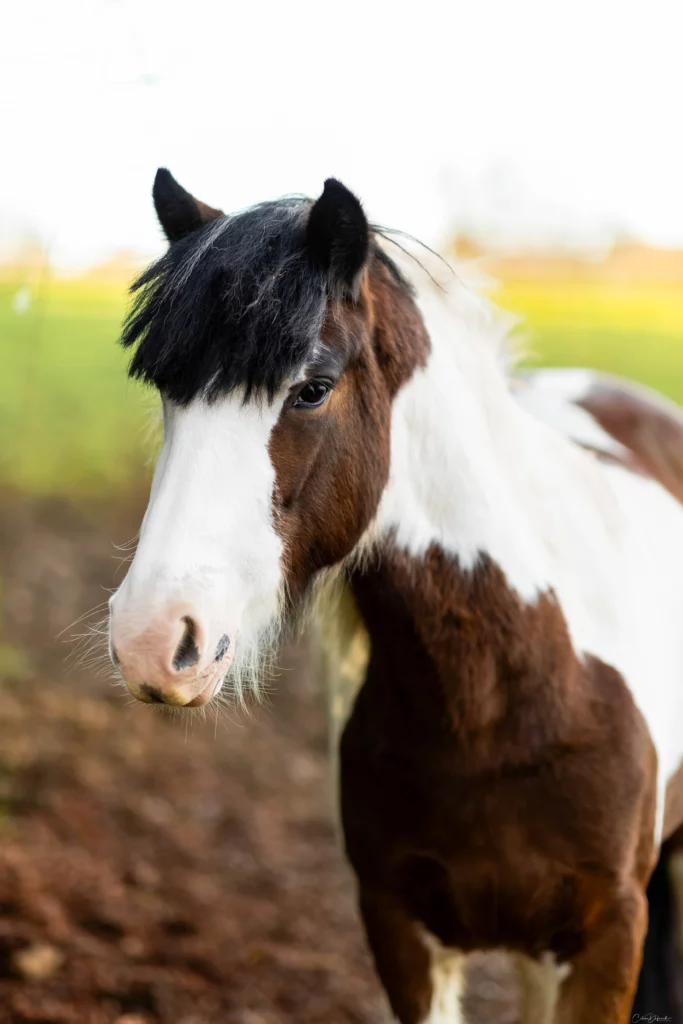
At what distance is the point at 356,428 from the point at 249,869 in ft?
10.1

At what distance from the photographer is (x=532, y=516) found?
2164 millimetres

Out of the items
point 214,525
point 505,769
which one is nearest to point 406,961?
point 505,769

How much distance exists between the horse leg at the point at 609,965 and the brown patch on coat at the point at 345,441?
975 mm

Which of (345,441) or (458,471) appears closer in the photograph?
(345,441)

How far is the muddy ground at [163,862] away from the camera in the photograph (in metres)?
3.31

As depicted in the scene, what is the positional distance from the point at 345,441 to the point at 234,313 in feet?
1.01

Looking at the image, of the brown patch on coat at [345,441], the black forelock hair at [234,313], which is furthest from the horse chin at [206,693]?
the black forelock hair at [234,313]

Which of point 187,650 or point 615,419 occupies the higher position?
point 615,419

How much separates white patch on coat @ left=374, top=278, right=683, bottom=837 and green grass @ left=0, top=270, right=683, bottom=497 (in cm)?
548

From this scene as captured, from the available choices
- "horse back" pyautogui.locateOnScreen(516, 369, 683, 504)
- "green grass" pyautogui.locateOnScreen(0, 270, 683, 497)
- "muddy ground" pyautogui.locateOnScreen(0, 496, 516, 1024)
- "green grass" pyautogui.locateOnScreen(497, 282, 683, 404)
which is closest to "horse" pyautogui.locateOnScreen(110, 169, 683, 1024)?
"horse back" pyautogui.locateOnScreen(516, 369, 683, 504)

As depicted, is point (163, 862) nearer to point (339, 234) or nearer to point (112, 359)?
point (339, 234)

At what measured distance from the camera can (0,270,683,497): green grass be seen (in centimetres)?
890

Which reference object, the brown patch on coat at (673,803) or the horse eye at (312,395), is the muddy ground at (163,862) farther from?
the horse eye at (312,395)

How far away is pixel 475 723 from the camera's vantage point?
202cm
